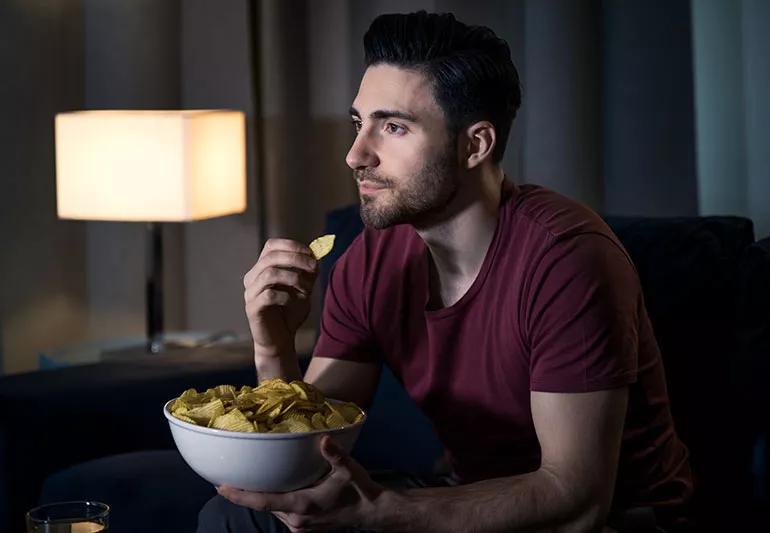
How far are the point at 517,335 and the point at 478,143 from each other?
29 cm

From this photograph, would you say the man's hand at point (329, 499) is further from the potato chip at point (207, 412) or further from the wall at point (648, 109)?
the wall at point (648, 109)

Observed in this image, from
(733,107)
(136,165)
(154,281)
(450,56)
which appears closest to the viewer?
(450,56)

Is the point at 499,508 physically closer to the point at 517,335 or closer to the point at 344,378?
the point at 517,335

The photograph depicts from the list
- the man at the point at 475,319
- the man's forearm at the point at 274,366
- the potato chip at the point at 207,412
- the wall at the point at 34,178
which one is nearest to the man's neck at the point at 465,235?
the man at the point at 475,319

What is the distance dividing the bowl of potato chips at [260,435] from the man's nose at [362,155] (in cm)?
37

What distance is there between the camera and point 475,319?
5.33 ft

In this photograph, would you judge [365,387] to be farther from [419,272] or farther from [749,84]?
[749,84]

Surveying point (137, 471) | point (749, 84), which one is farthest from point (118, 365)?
point (749, 84)

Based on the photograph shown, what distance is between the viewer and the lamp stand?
2971 millimetres

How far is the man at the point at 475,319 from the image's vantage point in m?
1.45

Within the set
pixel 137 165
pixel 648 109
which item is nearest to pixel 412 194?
pixel 648 109

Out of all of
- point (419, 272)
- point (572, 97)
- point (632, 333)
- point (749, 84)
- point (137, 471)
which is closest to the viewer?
point (632, 333)

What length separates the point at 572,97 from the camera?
2369 mm

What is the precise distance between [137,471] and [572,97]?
1101 millimetres
